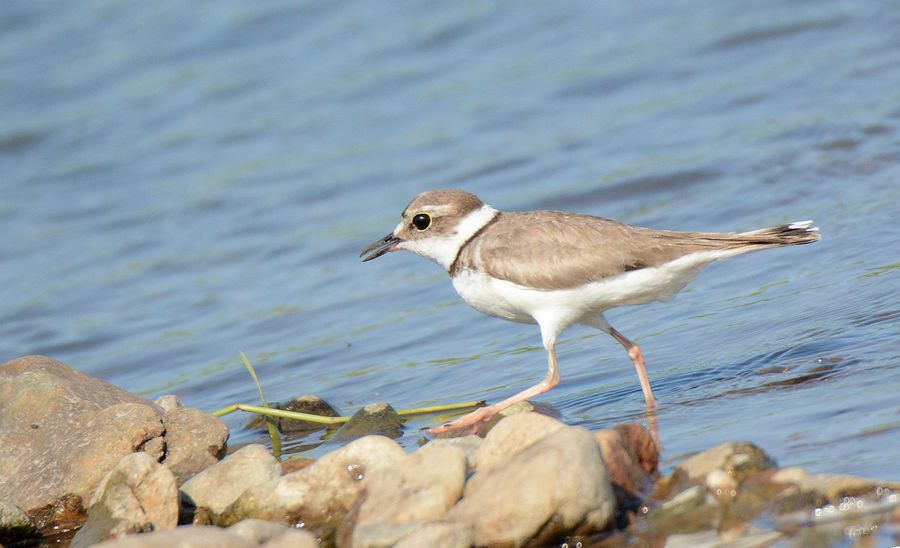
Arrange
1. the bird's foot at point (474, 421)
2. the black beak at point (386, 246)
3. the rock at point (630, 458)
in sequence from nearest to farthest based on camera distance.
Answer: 1. the rock at point (630, 458)
2. the bird's foot at point (474, 421)
3. the black beak at point (386, 246)

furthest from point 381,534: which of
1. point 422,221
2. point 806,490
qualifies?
point 422,221

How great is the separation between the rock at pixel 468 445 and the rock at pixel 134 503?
4.99 feet

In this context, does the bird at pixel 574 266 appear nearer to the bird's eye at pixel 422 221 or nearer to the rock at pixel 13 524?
the bird's eye at pixel 422 221

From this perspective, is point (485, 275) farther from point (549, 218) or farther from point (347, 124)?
point (347, 124)

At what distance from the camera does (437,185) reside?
1644 cm

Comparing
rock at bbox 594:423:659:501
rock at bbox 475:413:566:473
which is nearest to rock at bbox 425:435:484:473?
rock at bbox 475:413:566:473

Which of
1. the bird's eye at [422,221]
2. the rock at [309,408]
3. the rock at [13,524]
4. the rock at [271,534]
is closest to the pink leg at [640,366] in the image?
the bird's eye at [422,221]

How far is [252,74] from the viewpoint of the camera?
74.2ft

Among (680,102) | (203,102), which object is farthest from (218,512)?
(203,102)

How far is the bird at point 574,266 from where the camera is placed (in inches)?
327

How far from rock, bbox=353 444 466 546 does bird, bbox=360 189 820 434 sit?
6.32 feet

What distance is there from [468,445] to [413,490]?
3.34 ft

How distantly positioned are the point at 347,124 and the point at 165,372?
346 inches

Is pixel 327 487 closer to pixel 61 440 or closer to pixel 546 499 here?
pixel 546 499
